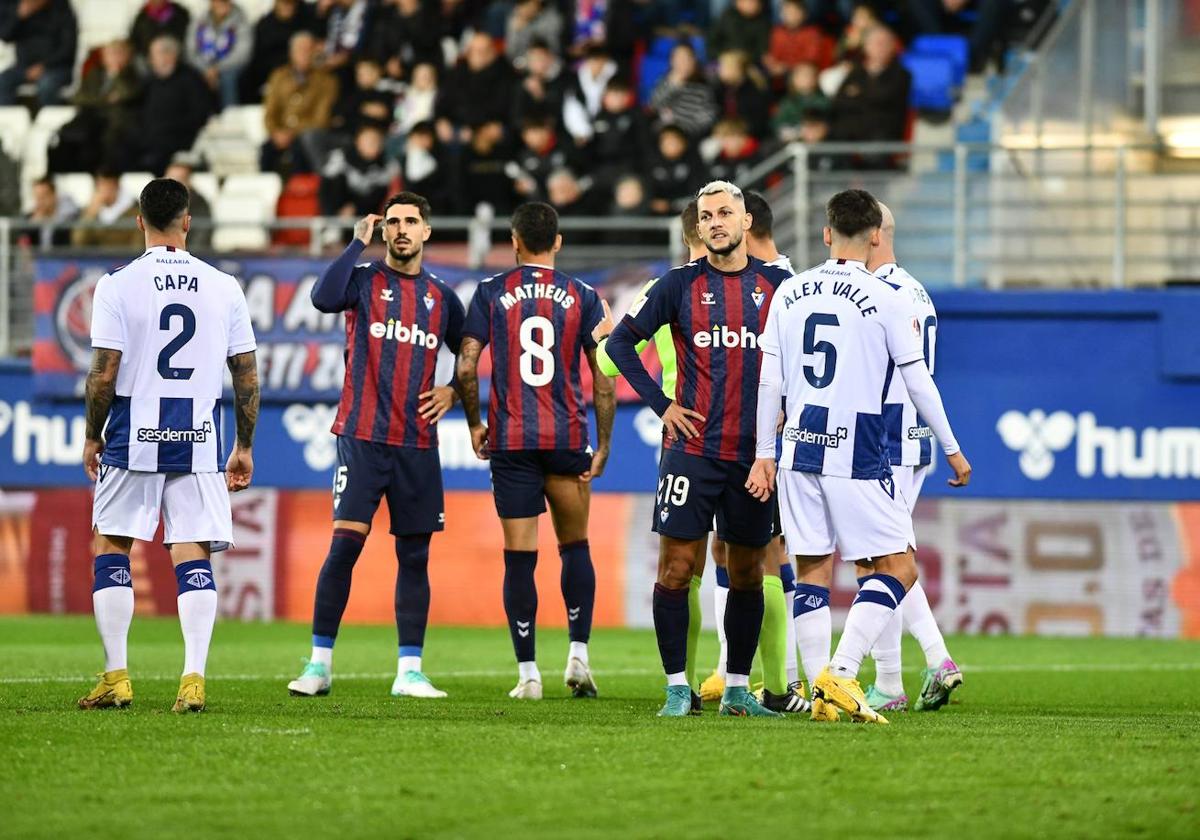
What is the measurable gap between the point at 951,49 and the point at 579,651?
33.7ft

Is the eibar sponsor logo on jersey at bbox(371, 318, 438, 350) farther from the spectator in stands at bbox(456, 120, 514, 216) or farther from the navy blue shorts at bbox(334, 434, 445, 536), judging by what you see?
the spectator in stands at bbox(456, 120, 514, 216)

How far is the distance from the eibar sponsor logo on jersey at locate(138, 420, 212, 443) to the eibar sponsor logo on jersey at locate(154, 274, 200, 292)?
1.79 ft

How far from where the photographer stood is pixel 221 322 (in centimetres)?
802

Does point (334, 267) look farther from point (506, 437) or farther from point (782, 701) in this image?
point (782, 701)

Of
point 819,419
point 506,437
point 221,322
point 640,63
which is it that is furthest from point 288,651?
point 640,63

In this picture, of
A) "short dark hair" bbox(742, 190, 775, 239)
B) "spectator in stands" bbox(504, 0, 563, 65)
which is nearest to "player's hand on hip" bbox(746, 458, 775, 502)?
"short dark hair" bbox(742, 190, 775, 239)

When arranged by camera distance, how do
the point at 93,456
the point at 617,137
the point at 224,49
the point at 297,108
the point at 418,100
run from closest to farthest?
the point at 93,456 < the point at 617,137 < the point at 418,100 < the point at 297,108 < the point at 224,49

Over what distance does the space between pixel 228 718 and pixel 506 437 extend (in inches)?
90.0

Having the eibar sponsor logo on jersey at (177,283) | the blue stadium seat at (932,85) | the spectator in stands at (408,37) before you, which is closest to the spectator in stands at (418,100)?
the spectator in stands at (408,37)

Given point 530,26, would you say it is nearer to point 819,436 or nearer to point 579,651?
point 579,651

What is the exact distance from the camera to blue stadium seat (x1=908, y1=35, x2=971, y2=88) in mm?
17797

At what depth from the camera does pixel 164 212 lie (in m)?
7.89

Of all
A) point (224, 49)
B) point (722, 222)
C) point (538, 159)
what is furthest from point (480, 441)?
point (224, 49)

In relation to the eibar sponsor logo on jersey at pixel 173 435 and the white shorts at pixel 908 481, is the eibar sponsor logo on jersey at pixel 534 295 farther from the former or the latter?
the eibar sponsor logo on jersey at pixel 173 435
